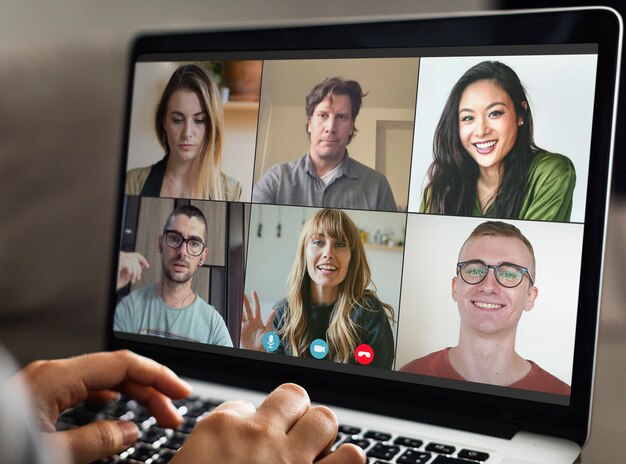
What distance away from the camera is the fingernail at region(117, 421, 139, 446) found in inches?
→ 21.5

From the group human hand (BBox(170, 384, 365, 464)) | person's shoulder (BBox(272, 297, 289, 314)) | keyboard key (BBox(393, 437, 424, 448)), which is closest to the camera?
human hand (BBox(170, 384, 365, 464))

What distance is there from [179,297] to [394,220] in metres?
0.24

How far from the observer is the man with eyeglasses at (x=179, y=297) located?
0.69 metres

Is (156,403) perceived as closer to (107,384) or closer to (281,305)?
(107,384)

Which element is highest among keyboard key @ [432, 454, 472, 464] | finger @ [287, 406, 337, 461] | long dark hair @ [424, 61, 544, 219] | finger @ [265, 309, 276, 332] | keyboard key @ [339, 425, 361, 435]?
long dark hair @ [424, 61, 544, 219]

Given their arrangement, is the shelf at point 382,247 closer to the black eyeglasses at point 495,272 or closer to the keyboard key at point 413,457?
the black eyeglasses at point 495,272

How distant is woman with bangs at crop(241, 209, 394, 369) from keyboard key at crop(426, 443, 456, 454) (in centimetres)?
9

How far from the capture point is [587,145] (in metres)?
0.56

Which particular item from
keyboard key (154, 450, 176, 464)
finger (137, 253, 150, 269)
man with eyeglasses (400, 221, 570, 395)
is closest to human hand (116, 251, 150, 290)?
finger (137, 253, 150, 269)

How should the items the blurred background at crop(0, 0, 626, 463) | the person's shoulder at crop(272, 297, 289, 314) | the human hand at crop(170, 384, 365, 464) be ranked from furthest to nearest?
the blurred background at crop(0, 0, 626, 463), the person's shoulder at crop(272, 297, 289, 314), the human hand at crop(170, 384, 365, 464)

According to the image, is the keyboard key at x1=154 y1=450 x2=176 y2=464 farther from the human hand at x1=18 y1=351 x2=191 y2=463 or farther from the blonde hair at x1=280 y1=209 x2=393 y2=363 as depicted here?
the blonde hair at x1=280 y1=209 x2=393 y2=363

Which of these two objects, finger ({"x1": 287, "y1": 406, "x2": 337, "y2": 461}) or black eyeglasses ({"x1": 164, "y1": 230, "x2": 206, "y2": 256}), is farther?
black eyeglasses ({"x1": 164, "y1": 230, "x2": 206, "y2": 256})

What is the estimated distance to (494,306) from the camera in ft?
1.89

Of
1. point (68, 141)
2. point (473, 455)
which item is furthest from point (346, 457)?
point (68, 141)
